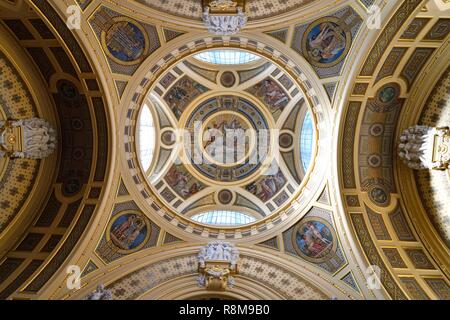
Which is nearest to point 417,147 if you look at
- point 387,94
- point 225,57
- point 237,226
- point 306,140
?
point 387,94

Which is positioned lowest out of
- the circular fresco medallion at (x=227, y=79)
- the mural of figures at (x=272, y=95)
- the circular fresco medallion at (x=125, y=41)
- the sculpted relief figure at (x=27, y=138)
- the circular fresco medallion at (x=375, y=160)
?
the circular fresco medallion at (x=375, y=160)

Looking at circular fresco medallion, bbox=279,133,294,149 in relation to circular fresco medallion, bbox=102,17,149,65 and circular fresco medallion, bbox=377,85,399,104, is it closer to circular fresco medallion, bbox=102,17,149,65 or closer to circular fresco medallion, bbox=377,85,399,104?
circular fresco medallion, bbox=377,85,399,104

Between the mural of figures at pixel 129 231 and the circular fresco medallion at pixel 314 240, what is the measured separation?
6269 mm

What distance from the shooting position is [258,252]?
17469 mm

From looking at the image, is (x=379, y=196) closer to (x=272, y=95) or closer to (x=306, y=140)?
(x=306, y=140)

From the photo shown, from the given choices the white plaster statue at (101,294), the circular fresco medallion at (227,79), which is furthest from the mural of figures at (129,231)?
the circular fresco medallion at (227,79)

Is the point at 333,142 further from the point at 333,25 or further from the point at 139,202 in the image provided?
the point at 139,202

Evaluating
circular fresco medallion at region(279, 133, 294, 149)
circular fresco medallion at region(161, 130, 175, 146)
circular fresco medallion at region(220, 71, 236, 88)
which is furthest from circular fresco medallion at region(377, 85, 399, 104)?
circular fresco medallion at region(161, 130, 175, 146)

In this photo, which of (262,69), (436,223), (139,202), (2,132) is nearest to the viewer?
(2,132)

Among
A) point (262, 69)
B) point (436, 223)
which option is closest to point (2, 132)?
point (262, 69)

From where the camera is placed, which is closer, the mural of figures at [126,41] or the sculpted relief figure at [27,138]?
the sculpted relief figure at [27,138]

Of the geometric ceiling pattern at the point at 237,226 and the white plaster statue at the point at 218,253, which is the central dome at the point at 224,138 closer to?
the geometric ceiling pattern at the point at 237,226

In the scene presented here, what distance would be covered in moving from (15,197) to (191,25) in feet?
31.8

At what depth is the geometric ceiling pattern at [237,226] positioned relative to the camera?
15531 millimetres
